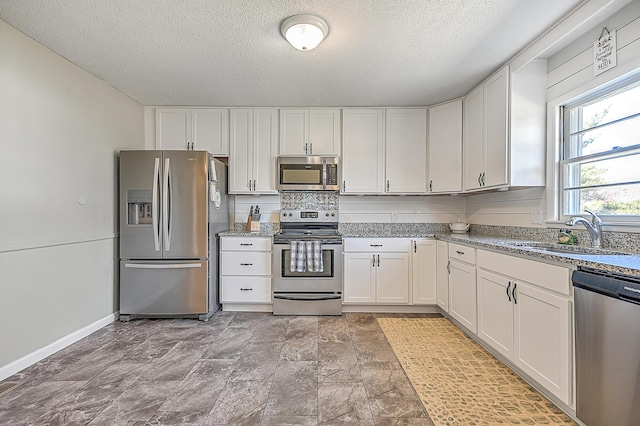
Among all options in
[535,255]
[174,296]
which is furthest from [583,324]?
[174,296]

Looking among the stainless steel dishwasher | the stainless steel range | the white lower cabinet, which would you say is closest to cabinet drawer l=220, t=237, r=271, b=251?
the white lower cabinet

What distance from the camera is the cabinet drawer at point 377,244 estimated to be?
126 inches

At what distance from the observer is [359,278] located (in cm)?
321

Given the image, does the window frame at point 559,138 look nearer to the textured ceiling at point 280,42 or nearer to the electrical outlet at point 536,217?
the electrical outlet at point 536,217

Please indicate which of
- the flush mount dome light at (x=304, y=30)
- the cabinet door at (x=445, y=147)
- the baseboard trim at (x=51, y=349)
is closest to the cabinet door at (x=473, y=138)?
the cabinet door at (x=445, y=147)

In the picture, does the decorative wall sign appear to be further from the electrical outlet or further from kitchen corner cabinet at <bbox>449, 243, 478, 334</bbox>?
kitchen corner cabinet at <bbox>449, 243, 478, 334</bbox>

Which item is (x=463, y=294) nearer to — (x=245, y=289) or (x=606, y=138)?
(x=606, y=138)

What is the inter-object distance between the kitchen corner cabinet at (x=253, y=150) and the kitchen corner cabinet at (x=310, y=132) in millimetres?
135

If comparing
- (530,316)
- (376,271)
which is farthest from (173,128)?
(530,316)

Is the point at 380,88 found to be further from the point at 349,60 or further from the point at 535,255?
the point at 535,255

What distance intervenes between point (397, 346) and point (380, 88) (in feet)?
8.23

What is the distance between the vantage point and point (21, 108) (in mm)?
2072

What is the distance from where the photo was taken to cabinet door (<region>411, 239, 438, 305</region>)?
10.5 ft

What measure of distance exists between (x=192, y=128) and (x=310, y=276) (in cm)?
231
